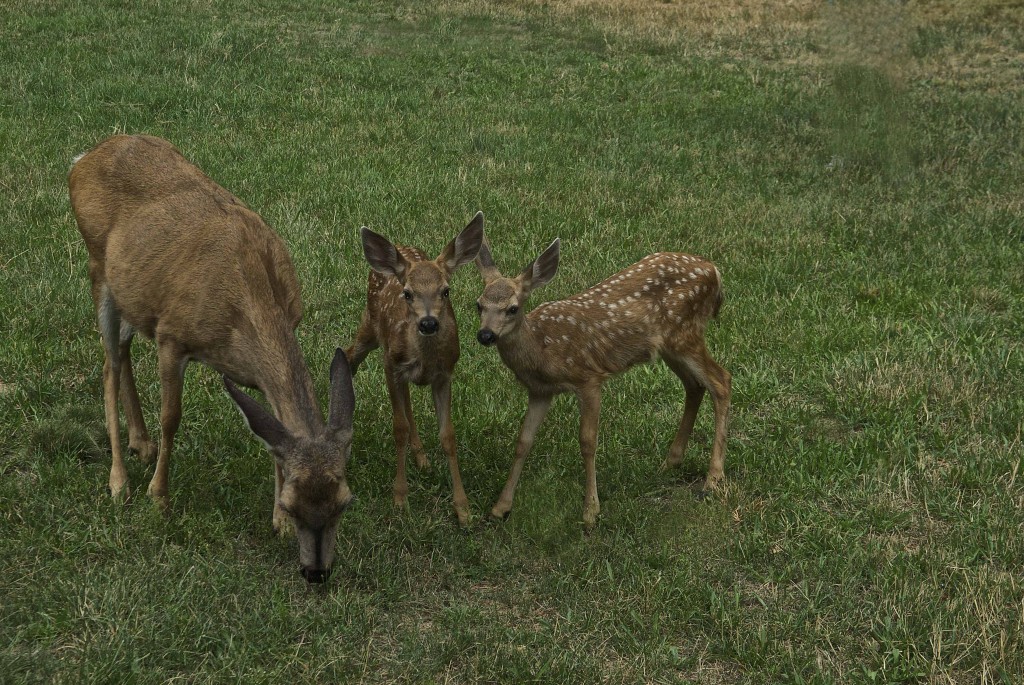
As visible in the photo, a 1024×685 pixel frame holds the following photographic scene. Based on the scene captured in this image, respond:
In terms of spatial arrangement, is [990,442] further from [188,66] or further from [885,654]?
[188,66]

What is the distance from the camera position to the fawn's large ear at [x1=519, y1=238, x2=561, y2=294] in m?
6.46

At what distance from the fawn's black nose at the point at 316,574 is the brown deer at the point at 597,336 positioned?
4.42 ft

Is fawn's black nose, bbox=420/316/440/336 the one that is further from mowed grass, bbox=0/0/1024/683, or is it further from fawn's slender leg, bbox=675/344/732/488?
fawn's slender leg, bbox=675/344/732/488

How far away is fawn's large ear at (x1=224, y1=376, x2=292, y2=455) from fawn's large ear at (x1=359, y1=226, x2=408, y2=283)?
1416 mm

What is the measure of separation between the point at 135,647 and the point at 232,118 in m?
10.1

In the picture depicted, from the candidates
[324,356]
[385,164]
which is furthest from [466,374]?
[385,164]

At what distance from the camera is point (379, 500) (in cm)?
647

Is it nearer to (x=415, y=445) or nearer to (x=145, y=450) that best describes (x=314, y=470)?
(x=415, y=445)

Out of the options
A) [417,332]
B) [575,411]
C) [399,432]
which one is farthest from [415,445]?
[575,411]

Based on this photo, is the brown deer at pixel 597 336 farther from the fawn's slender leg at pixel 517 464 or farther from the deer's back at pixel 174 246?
the deer's back at pixel 174 246

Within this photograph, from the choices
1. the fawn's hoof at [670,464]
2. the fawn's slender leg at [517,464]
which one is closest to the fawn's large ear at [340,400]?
the fawn's slender leg at [517,464]

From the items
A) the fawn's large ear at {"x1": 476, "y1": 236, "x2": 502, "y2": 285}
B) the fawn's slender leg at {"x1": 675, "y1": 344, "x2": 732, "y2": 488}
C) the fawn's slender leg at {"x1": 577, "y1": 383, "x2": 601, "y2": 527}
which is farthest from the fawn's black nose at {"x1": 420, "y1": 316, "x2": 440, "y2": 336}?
the fawn's slender leg at {"x1": 675, "y1": 344, "x2": 732, "y2": 488}

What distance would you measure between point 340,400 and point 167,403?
1.24 meters

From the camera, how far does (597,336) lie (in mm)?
6613
